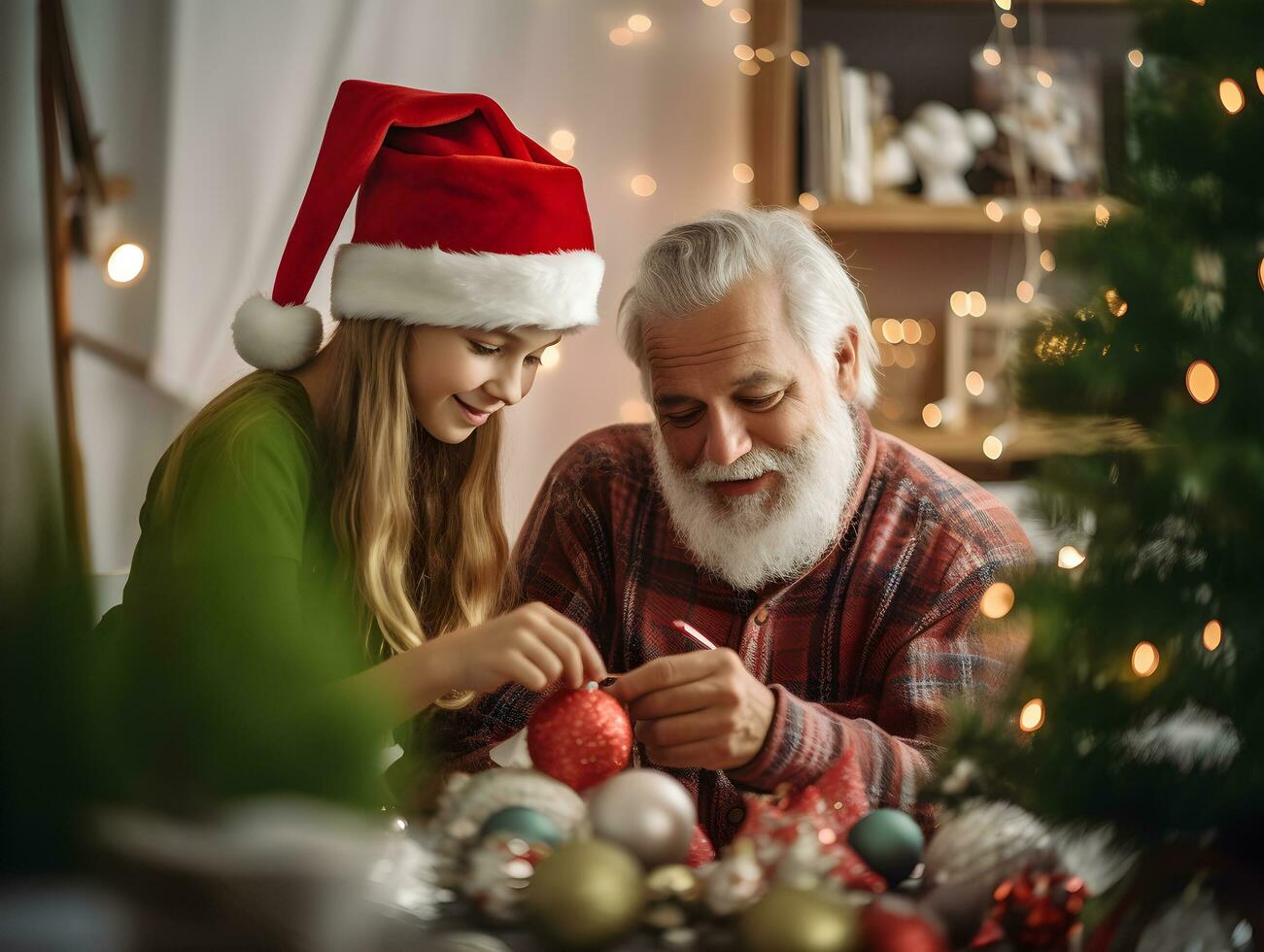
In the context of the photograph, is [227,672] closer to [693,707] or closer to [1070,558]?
[1070,558]

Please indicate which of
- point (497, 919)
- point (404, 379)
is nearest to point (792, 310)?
point (404, 379)

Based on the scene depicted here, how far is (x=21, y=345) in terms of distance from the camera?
25 centimetres

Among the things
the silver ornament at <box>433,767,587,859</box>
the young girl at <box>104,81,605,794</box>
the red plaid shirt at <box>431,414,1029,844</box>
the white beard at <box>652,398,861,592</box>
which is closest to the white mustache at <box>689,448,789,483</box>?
the white beard at <box>652,398,861,592</box>

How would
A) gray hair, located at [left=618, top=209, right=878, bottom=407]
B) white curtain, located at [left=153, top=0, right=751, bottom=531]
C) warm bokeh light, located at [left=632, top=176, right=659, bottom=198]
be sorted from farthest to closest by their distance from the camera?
warm bokeh light, located at [left=632, top=176, right=659, bottom=198] < white curtain, located at [left=153, top=0, right=751, bottom=531] < gray hair, located at [left=618, top=209, right=878, bottom=407]

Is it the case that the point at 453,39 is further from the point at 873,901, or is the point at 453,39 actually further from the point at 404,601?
the point at 873,901

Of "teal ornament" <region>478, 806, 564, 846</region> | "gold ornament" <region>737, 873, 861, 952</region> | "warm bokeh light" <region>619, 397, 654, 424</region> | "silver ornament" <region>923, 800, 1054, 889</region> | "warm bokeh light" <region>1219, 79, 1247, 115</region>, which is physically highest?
"warm bokeh light" <region>1219, 79, 1247, 115</region>

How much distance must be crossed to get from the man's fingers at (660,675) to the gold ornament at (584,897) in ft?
1.51

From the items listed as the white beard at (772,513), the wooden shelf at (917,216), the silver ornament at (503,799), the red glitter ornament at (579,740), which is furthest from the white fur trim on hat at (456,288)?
the wooden shelf at (917,216)

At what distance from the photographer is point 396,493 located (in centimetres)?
134

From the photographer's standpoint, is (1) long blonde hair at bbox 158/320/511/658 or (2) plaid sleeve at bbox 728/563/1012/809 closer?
(2) plaid sleeve at bbox 728/563/1012/809

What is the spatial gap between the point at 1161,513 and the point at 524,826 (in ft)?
1.30

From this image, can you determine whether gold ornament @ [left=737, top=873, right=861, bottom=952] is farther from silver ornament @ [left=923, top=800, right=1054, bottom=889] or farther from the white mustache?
the white mustache

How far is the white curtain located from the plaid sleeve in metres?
1.32

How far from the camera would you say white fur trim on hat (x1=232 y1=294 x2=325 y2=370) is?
1.38 meters
